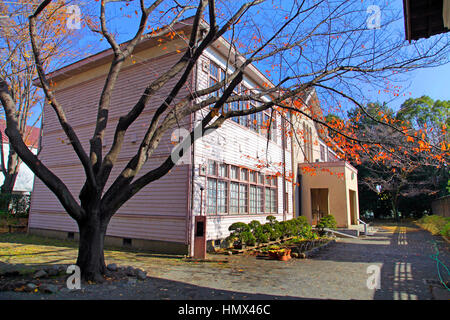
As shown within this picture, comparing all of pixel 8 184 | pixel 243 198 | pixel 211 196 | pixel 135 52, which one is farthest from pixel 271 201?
pixel 8 184

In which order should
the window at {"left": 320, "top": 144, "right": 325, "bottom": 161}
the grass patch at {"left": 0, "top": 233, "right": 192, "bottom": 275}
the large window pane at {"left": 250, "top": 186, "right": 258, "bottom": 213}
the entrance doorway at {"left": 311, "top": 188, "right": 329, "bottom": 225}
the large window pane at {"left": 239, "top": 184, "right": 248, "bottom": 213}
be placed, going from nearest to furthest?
the grass patch at {"left": 0, "top": 233, "right": 192, "bottom": 275} → the large window pane at {"left": 239, "top": 184, "right": 248, "bottom": 213} → the large window pane at {"left": 250, "top": 186, "right": 258, "bottom": 213} → the entrance doorway at {"left": 311, "top": 188, "right": 329, "bottom": 225} → the window at {"left": 320, "top": 144, "right": 325, "bottom": 161}

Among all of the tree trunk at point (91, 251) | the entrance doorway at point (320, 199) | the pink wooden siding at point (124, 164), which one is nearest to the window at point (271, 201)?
the pink wooden siding at point (124, 164)

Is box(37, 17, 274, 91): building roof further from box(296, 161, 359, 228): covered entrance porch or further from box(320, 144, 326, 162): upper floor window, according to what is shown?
box(320, 144, 326, 162): upper floor window

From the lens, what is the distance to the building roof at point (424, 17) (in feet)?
17.3

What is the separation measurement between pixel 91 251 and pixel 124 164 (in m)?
6.28

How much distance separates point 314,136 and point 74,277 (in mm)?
21922

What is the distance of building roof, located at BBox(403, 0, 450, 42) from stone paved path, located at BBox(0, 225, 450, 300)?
4.86 m

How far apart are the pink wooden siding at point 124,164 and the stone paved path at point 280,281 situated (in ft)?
7.60

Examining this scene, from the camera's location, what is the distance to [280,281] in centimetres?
684

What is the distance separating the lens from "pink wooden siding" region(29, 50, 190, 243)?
10.6m

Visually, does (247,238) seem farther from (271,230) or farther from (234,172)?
(234,172)

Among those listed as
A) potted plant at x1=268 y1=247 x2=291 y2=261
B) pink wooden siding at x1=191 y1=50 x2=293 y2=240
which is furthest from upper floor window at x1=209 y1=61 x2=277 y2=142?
potted plant at x1=268 y1=247 x2=291 y2=261

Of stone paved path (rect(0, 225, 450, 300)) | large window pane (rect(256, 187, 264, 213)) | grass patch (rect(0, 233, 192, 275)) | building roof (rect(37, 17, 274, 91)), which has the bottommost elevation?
stone paved path (rect(0, 225, 450, 300))

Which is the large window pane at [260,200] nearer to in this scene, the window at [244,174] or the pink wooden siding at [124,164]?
the window at [244,174]
